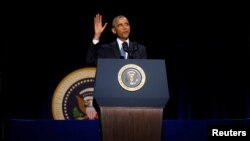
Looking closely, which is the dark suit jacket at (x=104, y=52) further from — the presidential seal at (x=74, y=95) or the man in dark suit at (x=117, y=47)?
the presidential seal at (x=74, y=95)

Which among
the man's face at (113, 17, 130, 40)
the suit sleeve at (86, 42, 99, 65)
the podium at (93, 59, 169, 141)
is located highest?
the man's face at (113, 17, 130, 40)

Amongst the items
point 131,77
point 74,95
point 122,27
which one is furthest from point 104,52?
point 74,95

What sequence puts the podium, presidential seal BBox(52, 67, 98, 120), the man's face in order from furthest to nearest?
presidential seal BBox(52, 67, 98, 120) → the man's face → the podium

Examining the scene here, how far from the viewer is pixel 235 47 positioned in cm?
494

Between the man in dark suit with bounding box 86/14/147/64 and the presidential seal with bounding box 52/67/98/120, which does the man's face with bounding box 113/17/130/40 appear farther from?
Result: the presidential seal with bounding box 52/67/98/120

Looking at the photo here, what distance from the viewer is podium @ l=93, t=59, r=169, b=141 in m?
2.32

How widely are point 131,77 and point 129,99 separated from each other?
130 mm

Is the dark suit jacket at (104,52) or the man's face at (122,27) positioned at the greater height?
the man's face at (122,27)

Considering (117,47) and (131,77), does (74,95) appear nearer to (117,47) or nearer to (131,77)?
(117,47)

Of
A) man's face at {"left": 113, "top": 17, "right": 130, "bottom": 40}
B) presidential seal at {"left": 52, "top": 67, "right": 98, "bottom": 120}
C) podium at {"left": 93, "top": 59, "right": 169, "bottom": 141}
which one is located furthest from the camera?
presidential seal at {"left": 52, "top": 67, "right": 98, "bottom": 120}

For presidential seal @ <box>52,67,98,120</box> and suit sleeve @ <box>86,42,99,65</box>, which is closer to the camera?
suit sleeve @ <box>86,42,99,65</box>

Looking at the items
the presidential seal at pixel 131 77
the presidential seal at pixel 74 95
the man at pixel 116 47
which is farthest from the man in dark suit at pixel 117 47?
the presidential seal at pixel 74 95

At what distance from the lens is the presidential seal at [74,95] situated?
4.80 metres

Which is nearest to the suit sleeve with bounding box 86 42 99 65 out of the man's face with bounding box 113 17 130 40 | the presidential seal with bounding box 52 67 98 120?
the man's face with bounding box 113 17 130 40
